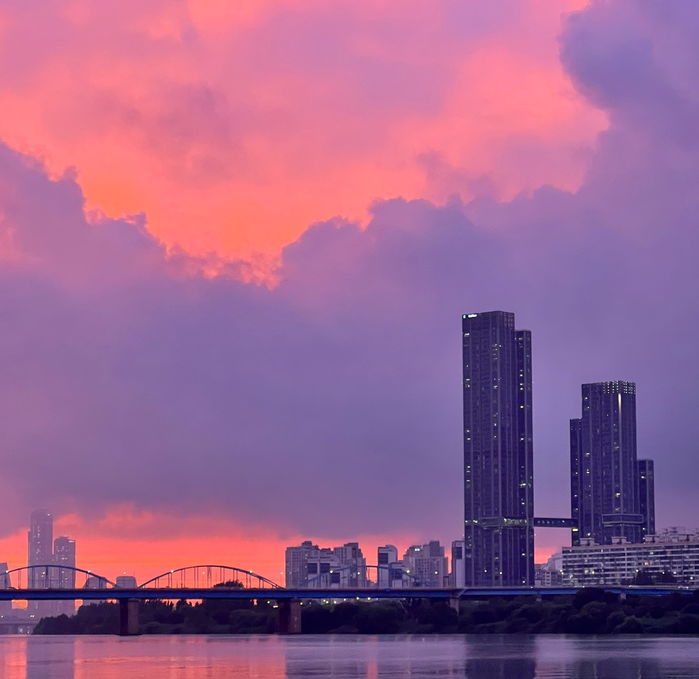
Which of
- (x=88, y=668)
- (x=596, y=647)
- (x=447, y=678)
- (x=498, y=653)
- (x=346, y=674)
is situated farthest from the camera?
(x=596, y=647)

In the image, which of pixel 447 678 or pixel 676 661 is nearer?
pixel 447 678

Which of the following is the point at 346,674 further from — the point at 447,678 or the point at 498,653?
the point at 498,653

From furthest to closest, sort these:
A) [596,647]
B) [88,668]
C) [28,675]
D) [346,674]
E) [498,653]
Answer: [596,647] < [498,653] < [88,668] < [28,675] < [346,674]

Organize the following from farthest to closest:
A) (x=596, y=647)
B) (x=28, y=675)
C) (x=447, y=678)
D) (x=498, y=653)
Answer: (x=596, y=647) → (x=498, y=653) → (x=28, y=675) → (x=447, y=678)

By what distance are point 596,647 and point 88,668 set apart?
225 feet

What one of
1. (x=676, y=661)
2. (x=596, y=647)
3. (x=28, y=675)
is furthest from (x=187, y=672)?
(x=596, y=647)

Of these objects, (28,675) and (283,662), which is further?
(283,662)

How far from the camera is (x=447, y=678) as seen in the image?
130125mm

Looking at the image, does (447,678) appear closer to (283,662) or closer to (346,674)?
(346,674)

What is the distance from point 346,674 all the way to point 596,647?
6801 centimetres

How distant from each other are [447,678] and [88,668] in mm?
47643

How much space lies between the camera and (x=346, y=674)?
13875 cm

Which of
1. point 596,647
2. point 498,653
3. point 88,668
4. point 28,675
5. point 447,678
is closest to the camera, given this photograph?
point 447,678

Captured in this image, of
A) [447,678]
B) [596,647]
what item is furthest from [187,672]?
[596,647]
